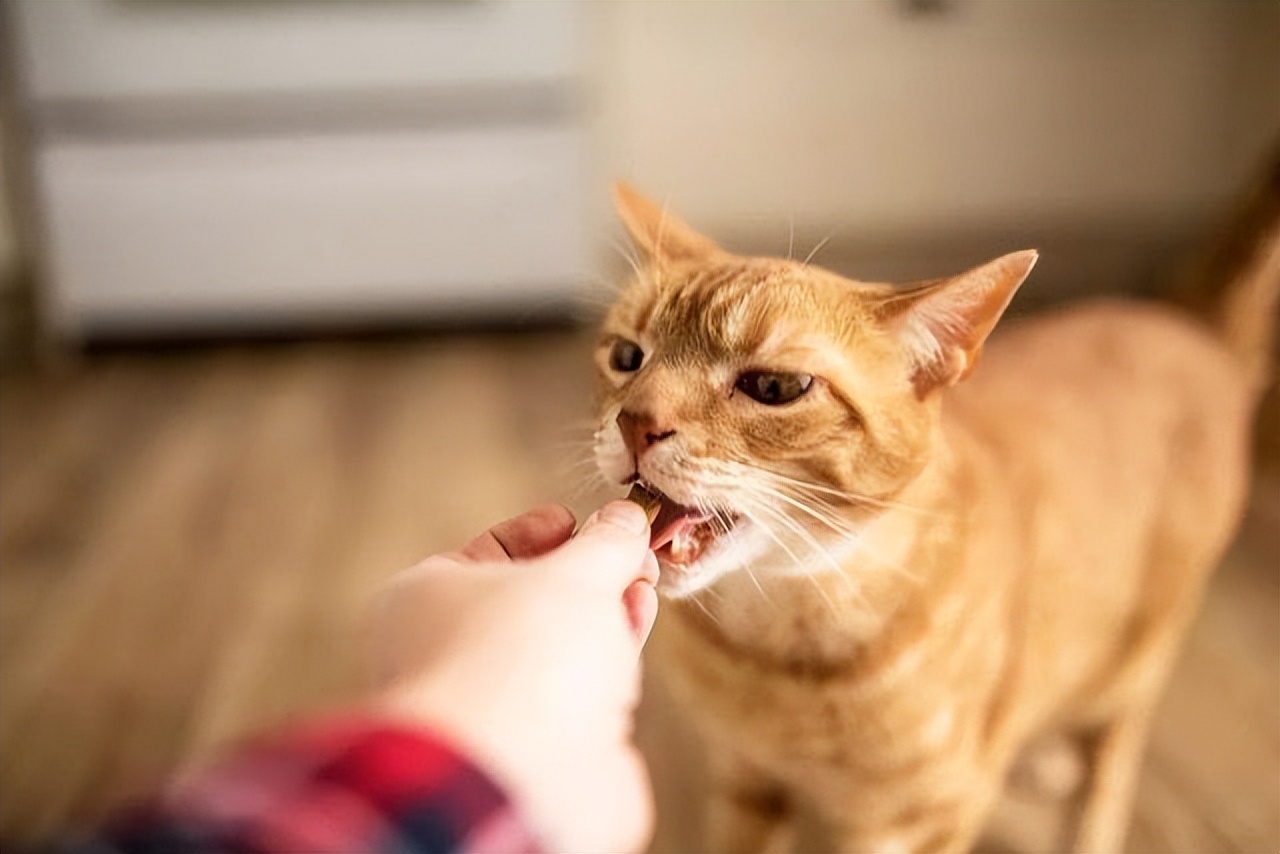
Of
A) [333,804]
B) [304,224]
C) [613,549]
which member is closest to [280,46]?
[304,224]

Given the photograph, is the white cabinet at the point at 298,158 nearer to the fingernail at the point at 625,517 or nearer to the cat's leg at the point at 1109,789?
the cat's leg at the point at 1109,789

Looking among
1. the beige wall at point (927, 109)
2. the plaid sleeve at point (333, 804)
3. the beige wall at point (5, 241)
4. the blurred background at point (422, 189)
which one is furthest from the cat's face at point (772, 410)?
the beige wall at point (5, 241)

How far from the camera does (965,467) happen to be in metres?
0.71

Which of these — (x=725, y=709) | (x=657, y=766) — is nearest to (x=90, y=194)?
(x=657, y=766)

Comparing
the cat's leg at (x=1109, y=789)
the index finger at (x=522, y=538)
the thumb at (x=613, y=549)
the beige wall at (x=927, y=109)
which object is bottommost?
the cat's leg at (x=1109, y=789)

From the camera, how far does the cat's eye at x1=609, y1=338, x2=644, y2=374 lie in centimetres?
65

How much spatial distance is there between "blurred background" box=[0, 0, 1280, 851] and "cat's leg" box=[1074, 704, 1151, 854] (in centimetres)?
62

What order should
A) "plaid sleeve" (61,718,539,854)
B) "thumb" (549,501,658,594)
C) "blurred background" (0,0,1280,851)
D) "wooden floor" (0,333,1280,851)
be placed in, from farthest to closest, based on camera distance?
1. "blurred background" (0,0,1280,851)
2. "wooden floor" (0,333,1280,851)
3. "thumb" (549,501,658,594)
4. "plaid sleeve" (61,718,539,854)

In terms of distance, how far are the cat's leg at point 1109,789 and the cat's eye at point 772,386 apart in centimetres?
54

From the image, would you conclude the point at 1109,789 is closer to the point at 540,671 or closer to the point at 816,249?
the point at 816,249

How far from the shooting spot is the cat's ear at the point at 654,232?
682 millimetres

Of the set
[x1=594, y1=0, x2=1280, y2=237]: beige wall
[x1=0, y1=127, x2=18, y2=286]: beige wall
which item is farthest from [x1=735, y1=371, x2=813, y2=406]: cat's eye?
[x1=0, y1=127, x2=18, y2=286]: beige wall

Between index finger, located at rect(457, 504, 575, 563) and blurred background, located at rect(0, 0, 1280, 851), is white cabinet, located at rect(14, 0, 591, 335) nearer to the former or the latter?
blurred background, located at rect(0, 0, 1280, 851)

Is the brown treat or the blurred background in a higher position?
the brown treat
